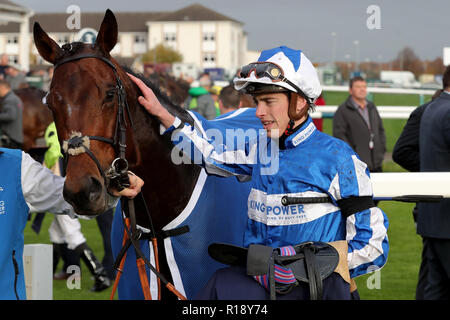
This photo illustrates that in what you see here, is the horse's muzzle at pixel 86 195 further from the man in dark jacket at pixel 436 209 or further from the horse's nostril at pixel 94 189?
the man in dark jacket at pixel 436 209

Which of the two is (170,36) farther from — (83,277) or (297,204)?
(297,204)

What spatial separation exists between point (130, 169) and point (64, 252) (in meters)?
3.98

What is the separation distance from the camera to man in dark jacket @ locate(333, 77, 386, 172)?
345 inches

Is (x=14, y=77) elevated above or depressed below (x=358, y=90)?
above

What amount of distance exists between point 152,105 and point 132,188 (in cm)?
38

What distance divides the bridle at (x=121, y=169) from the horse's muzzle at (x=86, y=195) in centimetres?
9

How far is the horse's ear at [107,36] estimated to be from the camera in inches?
108

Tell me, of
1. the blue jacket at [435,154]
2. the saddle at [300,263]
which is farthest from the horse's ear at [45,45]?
the blue jacket at [435,154]

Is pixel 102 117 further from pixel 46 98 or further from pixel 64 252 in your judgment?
pixel 64 252

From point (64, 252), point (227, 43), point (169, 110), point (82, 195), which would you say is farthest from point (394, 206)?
point (227, 43)

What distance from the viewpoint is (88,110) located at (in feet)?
8.30

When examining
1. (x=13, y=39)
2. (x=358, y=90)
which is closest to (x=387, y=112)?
(x=358, y=90)

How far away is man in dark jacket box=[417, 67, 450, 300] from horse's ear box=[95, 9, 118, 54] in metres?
2.35

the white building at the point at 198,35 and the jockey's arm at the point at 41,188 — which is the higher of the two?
the white building at the point at 198,35
